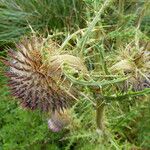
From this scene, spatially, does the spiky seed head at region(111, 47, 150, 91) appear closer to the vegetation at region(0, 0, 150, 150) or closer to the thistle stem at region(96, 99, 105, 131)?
the vegetation at region(0, 0, 150, 150)

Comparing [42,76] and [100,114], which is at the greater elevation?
[42,76]

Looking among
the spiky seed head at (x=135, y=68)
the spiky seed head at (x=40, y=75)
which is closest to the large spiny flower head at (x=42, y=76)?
the spiky seed head at (x=40, y=75)

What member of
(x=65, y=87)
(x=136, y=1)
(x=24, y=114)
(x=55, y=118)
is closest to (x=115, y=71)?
(x=65, y=87)

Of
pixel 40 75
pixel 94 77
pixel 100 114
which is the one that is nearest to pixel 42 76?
pixel 40 75

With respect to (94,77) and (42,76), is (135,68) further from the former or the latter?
(42,76)

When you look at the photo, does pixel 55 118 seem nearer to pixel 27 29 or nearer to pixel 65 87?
pixel 65 87

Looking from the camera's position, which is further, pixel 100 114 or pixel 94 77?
pixel 100 114

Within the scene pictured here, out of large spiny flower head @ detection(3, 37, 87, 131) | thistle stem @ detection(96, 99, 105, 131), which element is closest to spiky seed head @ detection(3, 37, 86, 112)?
large spiny flower head @ detection(3, 37, 87, 131)

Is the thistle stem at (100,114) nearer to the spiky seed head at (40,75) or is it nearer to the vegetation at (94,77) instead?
the vegetation at (94,77)

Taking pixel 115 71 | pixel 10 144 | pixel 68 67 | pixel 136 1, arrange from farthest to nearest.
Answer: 1. pixel 136 1
2. pixel 10 144
3. pixel 115 71
4. pixel 68 67
